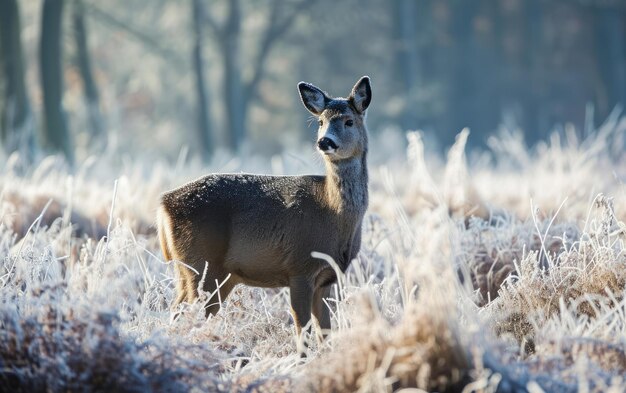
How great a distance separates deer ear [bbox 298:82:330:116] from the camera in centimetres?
684

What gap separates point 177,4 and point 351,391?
3213cm

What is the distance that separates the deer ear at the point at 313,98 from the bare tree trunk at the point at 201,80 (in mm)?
23635

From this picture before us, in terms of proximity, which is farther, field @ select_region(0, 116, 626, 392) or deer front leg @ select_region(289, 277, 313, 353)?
deer front leg @ select_region(289, 277, 313, 353)

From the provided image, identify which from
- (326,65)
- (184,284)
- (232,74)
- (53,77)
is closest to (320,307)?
(184,284)

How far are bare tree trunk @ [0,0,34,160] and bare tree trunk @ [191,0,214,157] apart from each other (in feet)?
35.8

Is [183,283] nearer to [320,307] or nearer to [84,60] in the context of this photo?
[320,307]

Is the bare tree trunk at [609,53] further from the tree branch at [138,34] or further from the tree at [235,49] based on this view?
the tree branch at [138,34]

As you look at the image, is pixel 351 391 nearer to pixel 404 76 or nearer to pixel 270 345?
pixel 270 345

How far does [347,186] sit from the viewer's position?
21.5 feet

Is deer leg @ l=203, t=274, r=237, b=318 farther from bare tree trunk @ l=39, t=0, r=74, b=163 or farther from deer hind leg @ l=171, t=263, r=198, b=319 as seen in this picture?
bare tree trunk @ l=39, t=0, r=74, b=163

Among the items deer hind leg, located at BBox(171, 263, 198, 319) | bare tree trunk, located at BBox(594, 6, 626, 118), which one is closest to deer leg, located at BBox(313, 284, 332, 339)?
deer hind leg, located at BBox(171, 263, 198, 319)

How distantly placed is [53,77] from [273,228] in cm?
1620

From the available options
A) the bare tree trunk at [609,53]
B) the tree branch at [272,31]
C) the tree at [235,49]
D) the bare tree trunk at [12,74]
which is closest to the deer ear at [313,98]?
the bare tree trunk at [12,74]

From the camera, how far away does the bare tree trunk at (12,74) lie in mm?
19125
